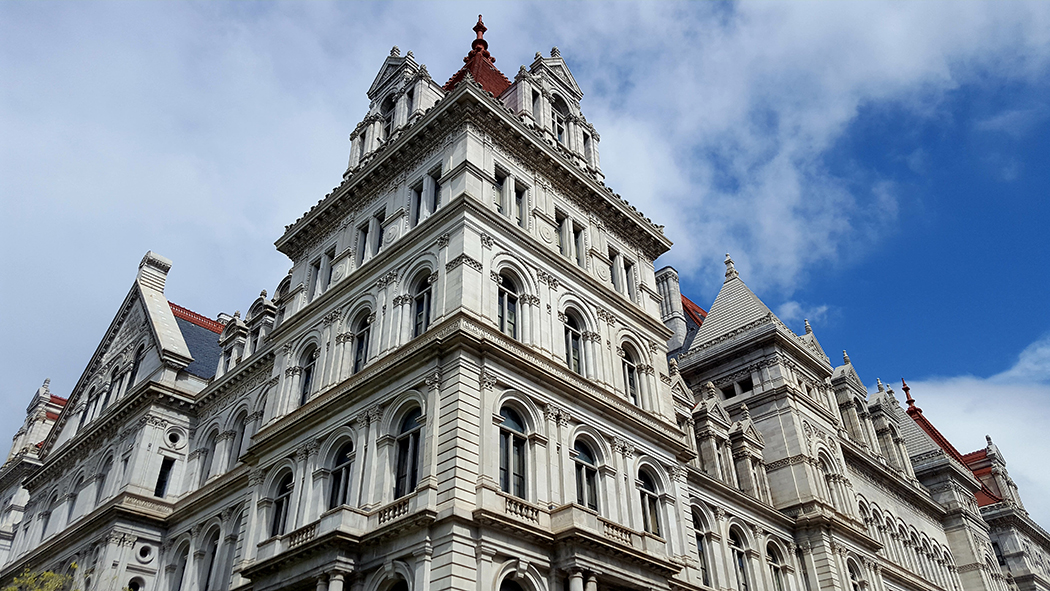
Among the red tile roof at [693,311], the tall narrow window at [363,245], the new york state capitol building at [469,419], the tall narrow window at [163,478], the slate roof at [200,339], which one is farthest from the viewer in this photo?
the red tile roof at [693,311]

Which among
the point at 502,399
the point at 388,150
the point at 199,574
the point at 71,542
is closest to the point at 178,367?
the point at 71,542

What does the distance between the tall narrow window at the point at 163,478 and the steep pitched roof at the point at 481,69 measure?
22086mm

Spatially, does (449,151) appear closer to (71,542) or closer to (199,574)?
(199,574)

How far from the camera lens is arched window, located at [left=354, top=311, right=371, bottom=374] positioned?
1078 inches

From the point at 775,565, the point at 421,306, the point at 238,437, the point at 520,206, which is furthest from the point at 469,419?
the point at 775,565

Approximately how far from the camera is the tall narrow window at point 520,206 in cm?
2940

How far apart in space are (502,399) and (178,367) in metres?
23.4

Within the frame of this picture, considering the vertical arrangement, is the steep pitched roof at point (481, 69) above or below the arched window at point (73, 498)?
above

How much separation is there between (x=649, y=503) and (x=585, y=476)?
11.0ft

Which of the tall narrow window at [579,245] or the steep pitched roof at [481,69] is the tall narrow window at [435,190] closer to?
the tall narrow window at [579,245]

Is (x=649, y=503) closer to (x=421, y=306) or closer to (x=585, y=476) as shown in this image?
(x=585, y=476)

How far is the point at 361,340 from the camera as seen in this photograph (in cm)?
2816

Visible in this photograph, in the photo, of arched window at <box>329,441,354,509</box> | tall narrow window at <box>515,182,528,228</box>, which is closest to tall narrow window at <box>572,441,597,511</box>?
arched window at <box>329,441,354,509</box>

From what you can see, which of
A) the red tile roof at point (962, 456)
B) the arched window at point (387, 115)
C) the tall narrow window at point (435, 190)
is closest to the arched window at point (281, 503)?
the tall narrow window at point (435, 190)
